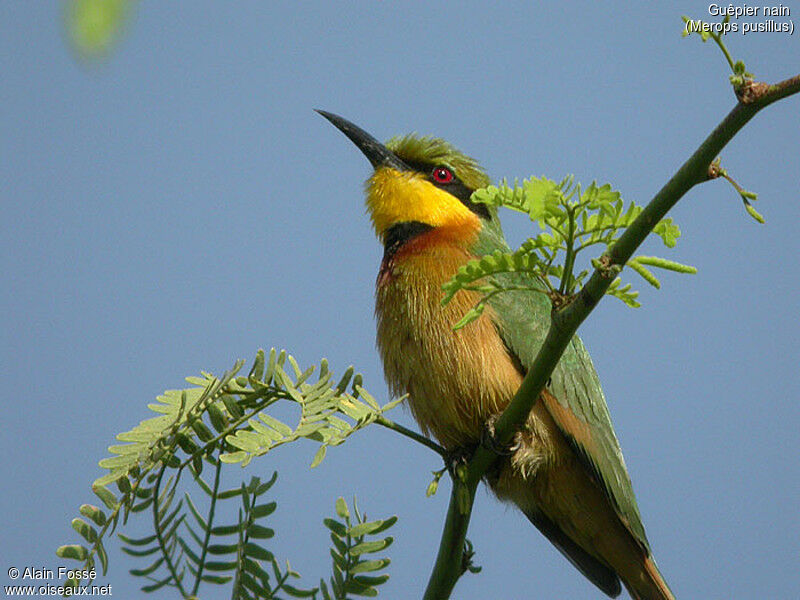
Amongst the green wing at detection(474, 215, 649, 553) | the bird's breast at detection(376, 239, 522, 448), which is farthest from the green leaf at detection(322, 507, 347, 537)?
the green wing at detection(474, 215, 649, 553)

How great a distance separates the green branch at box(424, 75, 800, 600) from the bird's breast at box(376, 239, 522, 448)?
1.03 metres

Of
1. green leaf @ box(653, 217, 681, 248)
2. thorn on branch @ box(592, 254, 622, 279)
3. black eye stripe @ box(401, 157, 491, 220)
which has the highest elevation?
black eye stripe @ box(401, 157, 491, 220)

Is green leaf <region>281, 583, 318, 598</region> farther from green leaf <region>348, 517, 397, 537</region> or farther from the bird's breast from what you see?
the bird's breast

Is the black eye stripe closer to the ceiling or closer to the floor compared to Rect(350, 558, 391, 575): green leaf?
closer to the ceiling

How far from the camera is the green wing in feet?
11.2

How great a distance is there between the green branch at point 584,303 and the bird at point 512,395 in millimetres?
926

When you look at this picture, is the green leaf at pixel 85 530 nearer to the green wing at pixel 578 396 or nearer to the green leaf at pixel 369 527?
the green leaf at pixel 369 527

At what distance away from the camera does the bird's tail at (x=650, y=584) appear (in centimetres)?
364

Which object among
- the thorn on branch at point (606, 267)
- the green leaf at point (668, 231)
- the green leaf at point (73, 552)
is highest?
the green leaf at point (668, 231)

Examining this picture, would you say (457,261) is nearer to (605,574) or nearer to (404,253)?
(404,253)

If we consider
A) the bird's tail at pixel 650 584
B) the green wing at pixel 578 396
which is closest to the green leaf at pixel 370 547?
the green wing at pixel 578 396

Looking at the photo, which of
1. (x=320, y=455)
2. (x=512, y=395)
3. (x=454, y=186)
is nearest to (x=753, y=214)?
(x=320, y=455)

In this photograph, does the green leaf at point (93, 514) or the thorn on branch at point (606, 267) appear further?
the green leaf at point (93, 514)

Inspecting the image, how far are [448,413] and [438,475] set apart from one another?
102 centimetres
